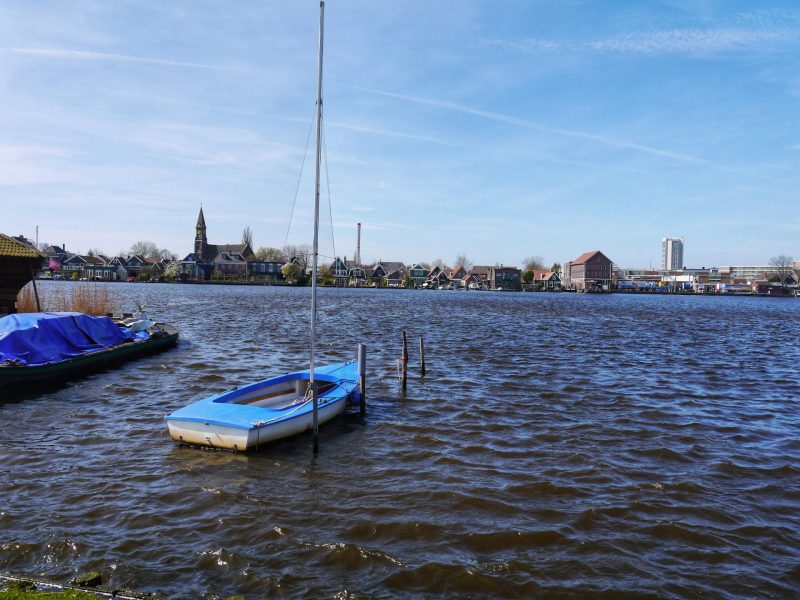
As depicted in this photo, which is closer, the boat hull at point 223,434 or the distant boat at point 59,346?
the boat hull at point 223,434

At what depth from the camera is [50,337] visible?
23188mm

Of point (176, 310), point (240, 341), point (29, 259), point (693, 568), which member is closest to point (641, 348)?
point (240, 341)

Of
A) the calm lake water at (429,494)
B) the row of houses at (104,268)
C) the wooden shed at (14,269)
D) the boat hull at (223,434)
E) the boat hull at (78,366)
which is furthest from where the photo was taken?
the row of houses at (104,268)

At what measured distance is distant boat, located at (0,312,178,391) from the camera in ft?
68.0

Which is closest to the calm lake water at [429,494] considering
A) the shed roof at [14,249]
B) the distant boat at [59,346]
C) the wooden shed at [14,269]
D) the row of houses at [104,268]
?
the distant boat at [59,346]

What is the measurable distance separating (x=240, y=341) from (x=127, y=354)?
8.62 m

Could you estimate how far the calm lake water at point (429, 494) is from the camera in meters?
8.80

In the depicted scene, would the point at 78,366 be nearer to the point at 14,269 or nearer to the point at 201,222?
the point at 14,269

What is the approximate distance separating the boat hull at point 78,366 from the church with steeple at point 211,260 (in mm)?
160804

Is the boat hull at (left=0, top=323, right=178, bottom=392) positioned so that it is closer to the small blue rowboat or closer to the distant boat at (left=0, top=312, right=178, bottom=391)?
the distant boat at (left=0, top=312, right=178, bottom=391)

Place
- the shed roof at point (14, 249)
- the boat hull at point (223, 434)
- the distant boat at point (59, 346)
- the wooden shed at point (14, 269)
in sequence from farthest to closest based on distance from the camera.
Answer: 1. the wooden shed at point (14, 269)
2. the shed roof at point (14, 249)
3. the distant boat at point (59, 346)
4. the boat hull at point (223, 434)

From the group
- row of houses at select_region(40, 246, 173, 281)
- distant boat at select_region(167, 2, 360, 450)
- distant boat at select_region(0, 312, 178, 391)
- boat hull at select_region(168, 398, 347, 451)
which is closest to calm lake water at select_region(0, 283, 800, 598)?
boat hull at select_region(168, 398, 347, 451)

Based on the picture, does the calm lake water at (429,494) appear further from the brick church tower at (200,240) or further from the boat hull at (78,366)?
the brick church tower at (200,240)

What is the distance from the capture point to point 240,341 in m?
35.9
